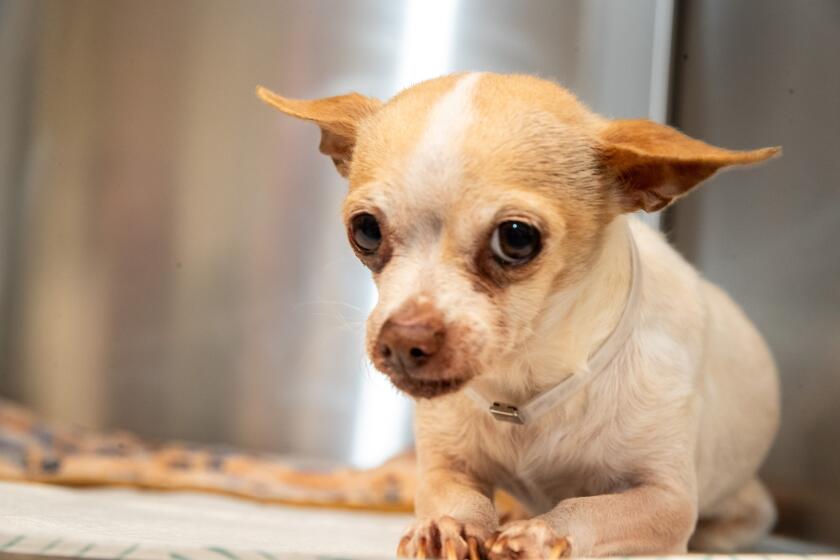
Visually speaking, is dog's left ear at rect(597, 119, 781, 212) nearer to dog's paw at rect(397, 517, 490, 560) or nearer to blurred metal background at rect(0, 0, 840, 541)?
dog's paw at rect(397, 517, 490, 560)

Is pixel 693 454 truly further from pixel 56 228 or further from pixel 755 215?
pixel 56 228

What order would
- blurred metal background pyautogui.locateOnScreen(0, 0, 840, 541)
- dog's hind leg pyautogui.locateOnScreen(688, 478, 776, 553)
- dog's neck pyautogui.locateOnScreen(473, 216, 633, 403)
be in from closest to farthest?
dog's neck pyautogui.locateOnScreen(473, 216, 633, 403) → dog's hind leg pyautogui.locateOnScreen(688, 478, 776, 553) → blurred metal background pyautogui.locateOnScreen(0, 0, 840, 541)

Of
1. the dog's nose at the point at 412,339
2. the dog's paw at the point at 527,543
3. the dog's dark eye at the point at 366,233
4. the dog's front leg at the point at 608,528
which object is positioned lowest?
the dog's front leg at the point at 608,528

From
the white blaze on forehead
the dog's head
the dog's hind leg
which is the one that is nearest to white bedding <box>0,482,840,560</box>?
the dog's hind leg

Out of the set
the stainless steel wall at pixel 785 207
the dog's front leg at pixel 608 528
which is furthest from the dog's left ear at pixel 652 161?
the stainless steel wall at pixel 785 207

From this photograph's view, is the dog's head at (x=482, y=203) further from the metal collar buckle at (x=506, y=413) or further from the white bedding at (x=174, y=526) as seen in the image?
the white bedding at (x=174, y=526)

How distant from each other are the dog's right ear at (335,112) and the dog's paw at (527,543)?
0.81 metres

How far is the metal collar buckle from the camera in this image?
1.87 metres

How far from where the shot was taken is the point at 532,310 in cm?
169

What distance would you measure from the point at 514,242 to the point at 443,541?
0.47 metres

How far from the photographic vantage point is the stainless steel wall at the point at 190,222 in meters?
3.07

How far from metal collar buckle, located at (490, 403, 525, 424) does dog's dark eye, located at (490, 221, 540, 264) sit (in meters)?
0.35

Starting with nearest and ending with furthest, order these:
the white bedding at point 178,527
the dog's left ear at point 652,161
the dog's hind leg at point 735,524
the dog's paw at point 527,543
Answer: the white bedding at point 178,527
the dog's paw at point 527,543
the dog's left ear at point 652,161
the dog's hind leg at point 735,524

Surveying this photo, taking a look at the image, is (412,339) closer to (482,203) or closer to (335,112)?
(482,203)
